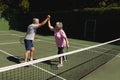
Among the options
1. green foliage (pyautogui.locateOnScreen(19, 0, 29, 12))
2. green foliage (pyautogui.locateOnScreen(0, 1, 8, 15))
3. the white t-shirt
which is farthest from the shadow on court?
green foliage (pyautogui.locateOnScreen(0, 1, 8, 15))

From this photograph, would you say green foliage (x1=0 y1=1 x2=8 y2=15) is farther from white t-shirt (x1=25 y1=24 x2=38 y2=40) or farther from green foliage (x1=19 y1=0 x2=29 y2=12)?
white t-shirt (x1=25 y1=24 x2=38 y2=40)

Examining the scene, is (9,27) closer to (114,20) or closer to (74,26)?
(74,26)

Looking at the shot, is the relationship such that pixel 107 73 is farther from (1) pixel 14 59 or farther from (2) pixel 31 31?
(1) pixel 14 59

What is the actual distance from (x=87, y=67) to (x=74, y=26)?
563 inches

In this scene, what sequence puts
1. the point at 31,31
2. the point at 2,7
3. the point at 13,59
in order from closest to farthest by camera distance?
the point at 31,31 < the point at 13,59 < the point at 2,7

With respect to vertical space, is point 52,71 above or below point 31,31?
below

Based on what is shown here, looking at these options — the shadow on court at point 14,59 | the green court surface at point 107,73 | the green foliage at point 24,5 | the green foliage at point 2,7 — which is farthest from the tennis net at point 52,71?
the green foliage at point 2,7

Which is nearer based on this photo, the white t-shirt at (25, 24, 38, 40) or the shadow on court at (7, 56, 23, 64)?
the white t-shirt at (25, 24, 38, 40)

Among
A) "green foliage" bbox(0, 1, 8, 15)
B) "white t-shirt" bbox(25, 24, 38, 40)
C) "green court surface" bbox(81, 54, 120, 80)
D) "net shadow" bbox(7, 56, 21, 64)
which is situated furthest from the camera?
"green foliage" bbox(0, 1, 8, 15)

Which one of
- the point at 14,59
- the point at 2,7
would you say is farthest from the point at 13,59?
the point at 2,7

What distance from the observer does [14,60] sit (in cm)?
1077

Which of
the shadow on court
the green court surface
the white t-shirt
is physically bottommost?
the green court surface

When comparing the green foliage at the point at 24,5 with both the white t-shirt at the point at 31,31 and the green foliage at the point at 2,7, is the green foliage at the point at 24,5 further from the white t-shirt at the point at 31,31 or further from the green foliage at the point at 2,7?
the white t-shirt at the point at 31,31

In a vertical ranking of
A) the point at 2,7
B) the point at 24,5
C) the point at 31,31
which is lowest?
the point at 31,31
